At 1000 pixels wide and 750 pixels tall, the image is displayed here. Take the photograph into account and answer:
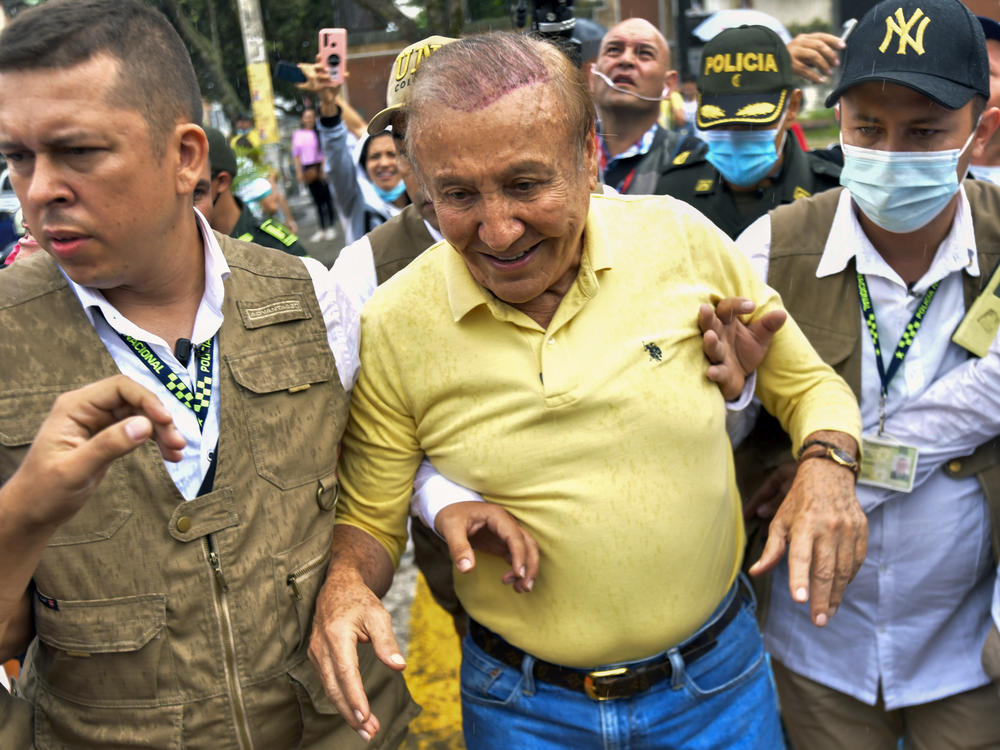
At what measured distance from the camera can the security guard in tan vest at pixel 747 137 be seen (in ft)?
14.0

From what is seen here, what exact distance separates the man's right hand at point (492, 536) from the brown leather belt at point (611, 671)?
0.24 meters

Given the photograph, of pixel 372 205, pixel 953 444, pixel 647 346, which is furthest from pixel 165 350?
pixel 372 205

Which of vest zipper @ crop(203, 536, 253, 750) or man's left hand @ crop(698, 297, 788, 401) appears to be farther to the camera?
man's left hand @ crop(698, 297, 788, 401)

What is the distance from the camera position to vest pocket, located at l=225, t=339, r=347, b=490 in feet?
6.57

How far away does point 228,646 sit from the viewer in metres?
1.98

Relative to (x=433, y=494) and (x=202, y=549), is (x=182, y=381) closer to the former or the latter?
(x=202, y=549)

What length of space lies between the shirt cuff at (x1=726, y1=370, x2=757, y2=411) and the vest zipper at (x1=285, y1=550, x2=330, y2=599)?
1009mm

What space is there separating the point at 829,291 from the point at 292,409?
1.44 meters

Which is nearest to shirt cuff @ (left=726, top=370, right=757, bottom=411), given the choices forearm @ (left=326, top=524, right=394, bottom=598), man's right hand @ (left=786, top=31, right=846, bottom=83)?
forearm @ (left=326, top=524, right=394, bottom=598)

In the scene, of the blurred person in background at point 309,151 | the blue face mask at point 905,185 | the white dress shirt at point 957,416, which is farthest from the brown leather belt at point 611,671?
the blurred person in background at point 309,151

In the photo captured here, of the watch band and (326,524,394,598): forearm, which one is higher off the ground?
the watch band

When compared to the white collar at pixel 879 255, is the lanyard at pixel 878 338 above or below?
below

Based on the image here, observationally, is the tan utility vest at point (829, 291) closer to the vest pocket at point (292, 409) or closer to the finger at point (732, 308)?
the finger at point (732, 308)

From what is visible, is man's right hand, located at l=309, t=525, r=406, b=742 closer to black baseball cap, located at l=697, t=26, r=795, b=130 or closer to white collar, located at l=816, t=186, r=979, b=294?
white collar, located at l=816, t=186, r=979, b=294
